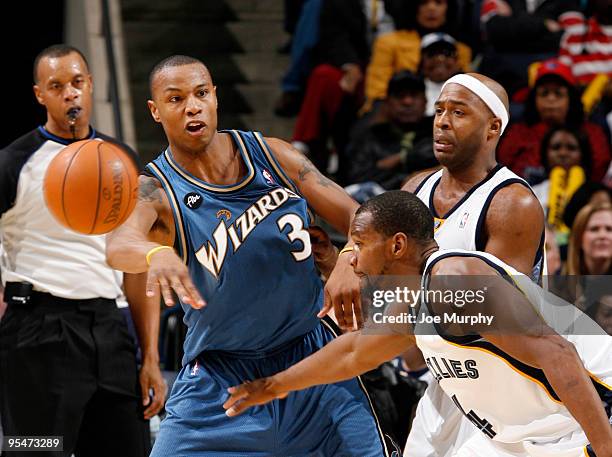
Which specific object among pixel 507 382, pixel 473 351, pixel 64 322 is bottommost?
pixel 64 322

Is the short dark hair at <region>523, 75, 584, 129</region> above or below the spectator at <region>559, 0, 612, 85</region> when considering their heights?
below

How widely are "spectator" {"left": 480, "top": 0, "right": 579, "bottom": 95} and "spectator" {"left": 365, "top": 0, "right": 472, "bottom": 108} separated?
0.93 feet

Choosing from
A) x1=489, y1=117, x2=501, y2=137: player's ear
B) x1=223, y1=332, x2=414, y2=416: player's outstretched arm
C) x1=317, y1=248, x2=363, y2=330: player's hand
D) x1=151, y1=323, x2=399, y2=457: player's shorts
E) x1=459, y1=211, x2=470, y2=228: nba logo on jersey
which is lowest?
x1=151, y1=323, x2=399, y2=457: player's shorts

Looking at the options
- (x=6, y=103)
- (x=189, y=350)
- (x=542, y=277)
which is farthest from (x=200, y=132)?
(x=6, y=103)

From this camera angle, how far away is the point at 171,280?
345 cm

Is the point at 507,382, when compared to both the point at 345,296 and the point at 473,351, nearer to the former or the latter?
the point at 473,351

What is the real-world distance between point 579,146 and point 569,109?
36 cm

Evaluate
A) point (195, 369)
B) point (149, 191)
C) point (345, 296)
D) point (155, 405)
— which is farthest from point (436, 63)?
point (345, 296)

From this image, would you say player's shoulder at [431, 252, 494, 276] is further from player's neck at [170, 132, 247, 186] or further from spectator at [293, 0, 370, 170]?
spectator at [293, 0, 370, 170]

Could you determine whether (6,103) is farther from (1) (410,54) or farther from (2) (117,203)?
(2) (117,203)

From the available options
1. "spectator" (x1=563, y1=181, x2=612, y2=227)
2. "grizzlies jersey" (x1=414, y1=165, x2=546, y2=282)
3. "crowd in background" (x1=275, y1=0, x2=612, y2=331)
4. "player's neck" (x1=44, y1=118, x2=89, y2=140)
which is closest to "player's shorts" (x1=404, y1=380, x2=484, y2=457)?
"grizzlies jersey" (x1=414, y1=165, x2=546, y2=282)

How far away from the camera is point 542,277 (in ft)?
14.9

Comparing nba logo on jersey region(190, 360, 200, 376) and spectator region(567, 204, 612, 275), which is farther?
spectator region(567, 204, 612, 275)

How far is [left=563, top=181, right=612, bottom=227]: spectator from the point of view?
7.47m
